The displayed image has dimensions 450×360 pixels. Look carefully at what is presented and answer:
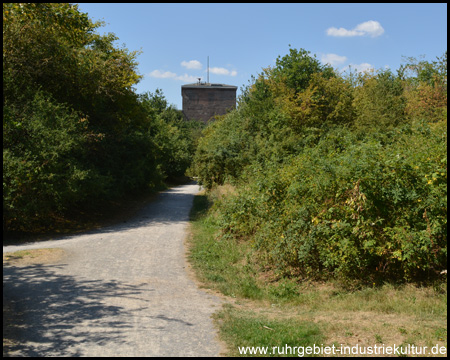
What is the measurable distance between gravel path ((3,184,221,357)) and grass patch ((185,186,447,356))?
0.46 metres

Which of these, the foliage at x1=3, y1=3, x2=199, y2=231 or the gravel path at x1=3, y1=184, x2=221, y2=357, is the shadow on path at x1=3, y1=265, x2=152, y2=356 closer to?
Answer: the gravel path at x1=3, y1=184, x2=221, y2=357

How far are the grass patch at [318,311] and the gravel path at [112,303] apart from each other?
18.1 inches

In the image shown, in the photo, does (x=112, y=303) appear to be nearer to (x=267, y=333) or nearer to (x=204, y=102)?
(x=267, y=333)

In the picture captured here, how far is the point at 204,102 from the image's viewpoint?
71625 millimetres

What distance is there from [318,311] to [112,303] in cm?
355

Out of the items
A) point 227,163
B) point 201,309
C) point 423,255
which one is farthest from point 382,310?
point 227,163

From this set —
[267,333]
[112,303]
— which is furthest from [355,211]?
[112,303]

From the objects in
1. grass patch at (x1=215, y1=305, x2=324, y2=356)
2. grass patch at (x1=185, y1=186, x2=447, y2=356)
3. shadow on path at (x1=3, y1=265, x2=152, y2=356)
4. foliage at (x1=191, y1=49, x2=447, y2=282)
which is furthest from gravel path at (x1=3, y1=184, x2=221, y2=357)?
foliage at (x1=191, y1=49, x2=447, y2=282)

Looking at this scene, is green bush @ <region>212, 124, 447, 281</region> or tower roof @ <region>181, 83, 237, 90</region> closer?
green bush @ <region>212, 124, 447, 281</region>

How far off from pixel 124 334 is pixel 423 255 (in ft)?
16.2

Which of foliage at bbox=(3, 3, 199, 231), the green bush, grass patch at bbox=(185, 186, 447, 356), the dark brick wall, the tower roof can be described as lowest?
grass patch at bbox=(185, 186, 447, 356)

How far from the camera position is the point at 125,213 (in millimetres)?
19844

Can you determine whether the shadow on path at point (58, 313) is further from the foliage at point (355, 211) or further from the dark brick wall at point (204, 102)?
the dark brick wall at point (204, 102)

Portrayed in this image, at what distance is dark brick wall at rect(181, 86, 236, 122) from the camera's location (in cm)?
7150
